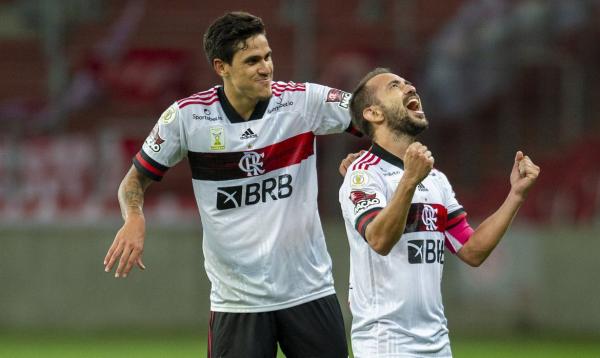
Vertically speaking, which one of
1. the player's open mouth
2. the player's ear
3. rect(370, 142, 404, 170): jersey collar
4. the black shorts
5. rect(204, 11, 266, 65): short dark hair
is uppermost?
rect(204, 11, 266, 65): short dark hair

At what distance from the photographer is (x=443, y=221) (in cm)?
498

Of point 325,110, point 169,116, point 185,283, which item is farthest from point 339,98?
point 185,283

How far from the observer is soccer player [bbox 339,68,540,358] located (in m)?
4.82

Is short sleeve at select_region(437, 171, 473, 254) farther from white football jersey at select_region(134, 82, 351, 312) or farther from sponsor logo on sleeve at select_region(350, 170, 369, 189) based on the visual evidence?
white football jersey at select_region(134, 82, 351, 312)

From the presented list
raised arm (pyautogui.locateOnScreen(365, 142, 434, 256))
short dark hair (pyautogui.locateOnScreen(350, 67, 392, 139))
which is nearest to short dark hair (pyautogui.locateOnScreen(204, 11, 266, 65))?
short dark hair (pyautogui.locateOnScreen(350, 67, 392, 139))

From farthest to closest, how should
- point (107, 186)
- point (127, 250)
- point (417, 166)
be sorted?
1. point (107, 186)
2. point (127, 250)
3. point (417, 166)

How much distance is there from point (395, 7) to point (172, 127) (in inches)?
509

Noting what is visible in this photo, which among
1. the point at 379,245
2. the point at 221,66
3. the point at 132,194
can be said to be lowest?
the point at 379,245

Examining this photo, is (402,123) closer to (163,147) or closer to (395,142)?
(395,142)

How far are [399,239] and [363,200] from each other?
0.70 ft

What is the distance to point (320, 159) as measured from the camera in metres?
14.2

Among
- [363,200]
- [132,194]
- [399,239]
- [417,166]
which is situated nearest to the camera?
[417,166]

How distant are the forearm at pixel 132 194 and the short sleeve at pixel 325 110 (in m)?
0.82

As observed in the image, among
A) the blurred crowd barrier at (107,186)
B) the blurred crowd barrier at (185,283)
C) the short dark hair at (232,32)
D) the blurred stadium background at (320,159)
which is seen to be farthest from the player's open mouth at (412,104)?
the blurred crowd barrier at (107,186)
